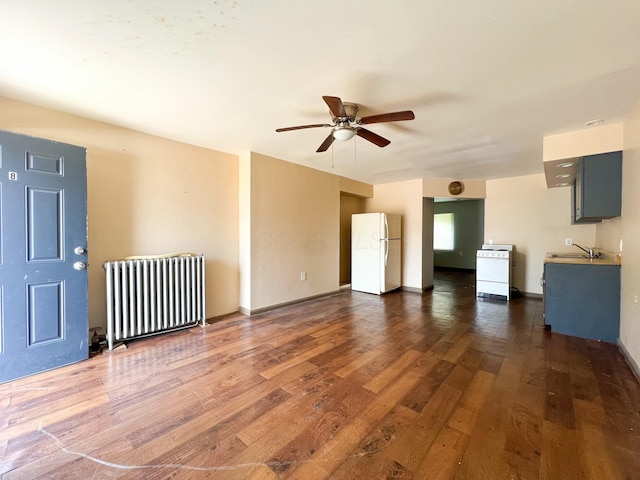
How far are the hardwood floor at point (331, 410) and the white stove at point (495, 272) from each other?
5.81 ft

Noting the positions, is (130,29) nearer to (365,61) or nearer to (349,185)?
(365,61)

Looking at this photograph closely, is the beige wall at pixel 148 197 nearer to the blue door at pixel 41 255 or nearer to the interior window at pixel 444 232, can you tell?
the blue door at pixel 41 255

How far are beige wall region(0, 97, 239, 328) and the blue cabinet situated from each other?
4162mm

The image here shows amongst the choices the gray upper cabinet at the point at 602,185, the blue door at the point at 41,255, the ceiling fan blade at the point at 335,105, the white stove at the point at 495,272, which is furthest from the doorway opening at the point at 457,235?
the blue door at the point at 41,255

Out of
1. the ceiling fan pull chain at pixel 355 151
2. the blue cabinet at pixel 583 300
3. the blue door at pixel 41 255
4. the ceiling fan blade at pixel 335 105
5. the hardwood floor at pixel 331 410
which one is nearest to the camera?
the hardwood floor at pixel 331 410

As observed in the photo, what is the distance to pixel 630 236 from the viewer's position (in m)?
2.44

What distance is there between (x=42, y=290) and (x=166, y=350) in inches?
45.1

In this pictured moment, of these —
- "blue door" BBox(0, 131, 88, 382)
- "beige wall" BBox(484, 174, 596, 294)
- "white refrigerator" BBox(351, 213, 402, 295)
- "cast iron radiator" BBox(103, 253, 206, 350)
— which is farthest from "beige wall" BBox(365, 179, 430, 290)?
"blue door" BBox(0, 131, 88, 382)

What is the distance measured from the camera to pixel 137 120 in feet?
8.82

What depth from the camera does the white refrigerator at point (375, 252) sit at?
4926 mm

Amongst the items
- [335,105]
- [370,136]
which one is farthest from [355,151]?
[335,105]

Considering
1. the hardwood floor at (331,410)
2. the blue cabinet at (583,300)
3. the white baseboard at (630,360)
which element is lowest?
the hardwood floor at (331,410)

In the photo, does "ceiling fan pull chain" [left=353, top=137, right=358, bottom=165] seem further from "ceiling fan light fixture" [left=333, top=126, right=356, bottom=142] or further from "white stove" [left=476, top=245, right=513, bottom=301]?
"white stove" [left=476, top=245, right=513, bottom=301]

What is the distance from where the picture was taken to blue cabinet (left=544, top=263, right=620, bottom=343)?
2.86m
